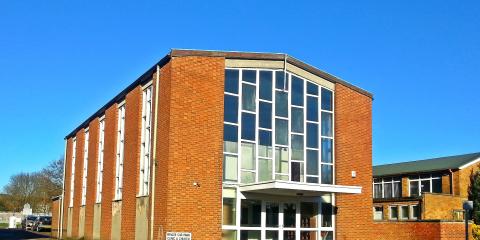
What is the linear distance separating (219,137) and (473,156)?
28.6 m

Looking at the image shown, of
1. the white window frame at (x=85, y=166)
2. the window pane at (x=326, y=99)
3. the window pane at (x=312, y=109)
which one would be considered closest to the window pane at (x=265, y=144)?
the window pane at (x=312, y=109)

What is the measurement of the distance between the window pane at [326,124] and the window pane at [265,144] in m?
2.71

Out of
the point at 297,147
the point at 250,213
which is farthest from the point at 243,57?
the point at 250,213

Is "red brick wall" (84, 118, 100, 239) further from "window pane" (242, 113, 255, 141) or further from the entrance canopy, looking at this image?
the entrance canopy

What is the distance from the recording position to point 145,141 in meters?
22.8

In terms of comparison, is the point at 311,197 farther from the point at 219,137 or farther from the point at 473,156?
the point at 473,156

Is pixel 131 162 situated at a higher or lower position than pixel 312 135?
lower

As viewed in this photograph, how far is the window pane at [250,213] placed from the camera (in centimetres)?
2039

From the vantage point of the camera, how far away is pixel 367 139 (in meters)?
24.1

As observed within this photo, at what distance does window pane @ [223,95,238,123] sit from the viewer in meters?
20.6

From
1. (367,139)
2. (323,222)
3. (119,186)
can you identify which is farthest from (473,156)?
(119,186)

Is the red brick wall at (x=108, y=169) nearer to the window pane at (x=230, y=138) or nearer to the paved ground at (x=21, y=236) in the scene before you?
the window pane at (x=230, y=138)

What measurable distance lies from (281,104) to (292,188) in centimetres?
399

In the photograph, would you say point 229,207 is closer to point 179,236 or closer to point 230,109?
point 179,236
